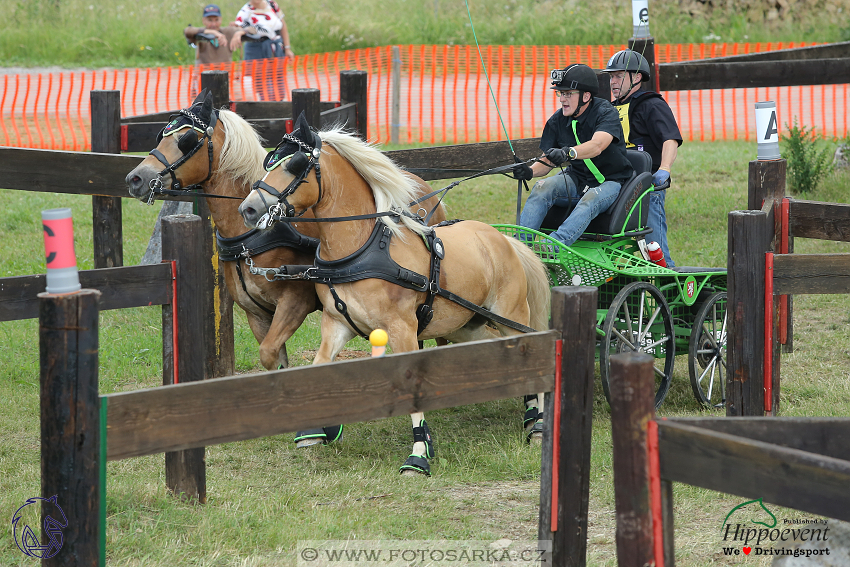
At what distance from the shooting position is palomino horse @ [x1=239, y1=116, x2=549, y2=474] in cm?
464

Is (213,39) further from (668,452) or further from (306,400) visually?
→ (668,452)

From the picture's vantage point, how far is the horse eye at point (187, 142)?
16.8ft

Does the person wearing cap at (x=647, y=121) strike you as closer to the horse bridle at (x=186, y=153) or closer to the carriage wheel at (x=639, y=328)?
the carriage wheel at (x=639, y=328)

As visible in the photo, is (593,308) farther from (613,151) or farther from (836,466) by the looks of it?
(613,151)

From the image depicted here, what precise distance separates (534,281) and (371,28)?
1504 cm

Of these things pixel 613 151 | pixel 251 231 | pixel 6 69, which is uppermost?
pixel 6 69

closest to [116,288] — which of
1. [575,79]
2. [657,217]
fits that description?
[575,79]

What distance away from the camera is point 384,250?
15.7 ft

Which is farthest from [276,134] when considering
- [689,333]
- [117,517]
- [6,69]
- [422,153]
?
[6,69]

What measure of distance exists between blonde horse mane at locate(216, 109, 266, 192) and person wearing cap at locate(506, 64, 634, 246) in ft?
5.15

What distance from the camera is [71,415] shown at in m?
2.41

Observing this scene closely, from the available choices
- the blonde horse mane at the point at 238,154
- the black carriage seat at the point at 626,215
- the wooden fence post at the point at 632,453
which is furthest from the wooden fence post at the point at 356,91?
the wooden fence post at the point at 632,453

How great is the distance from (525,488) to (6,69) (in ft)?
52.0

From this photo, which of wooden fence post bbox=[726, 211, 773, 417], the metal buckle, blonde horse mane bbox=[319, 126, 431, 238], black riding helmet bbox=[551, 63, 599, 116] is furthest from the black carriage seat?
the metal buckle
